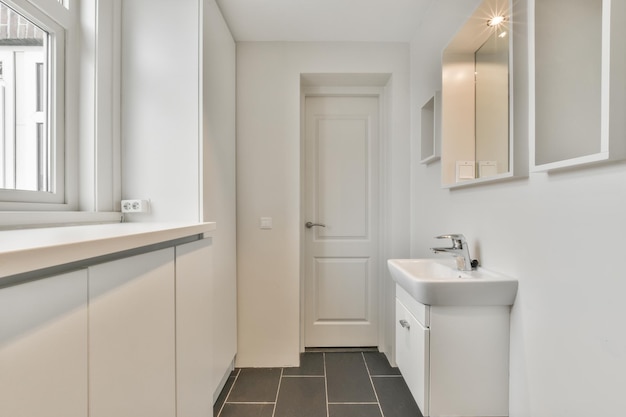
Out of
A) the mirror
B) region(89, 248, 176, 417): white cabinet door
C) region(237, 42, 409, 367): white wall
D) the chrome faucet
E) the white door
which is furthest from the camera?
the white door

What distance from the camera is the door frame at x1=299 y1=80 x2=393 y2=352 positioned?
7.44 feet

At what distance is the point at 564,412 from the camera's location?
852mm

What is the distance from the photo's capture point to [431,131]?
1797mm

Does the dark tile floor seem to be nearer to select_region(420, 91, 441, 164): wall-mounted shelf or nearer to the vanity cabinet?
the vanity cabinet

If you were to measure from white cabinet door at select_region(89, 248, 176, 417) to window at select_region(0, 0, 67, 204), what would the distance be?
714mm

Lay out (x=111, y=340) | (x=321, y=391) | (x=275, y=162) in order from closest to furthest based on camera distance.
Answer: (x=111, y=340), (x=321, y=391), (x=275, y=162)

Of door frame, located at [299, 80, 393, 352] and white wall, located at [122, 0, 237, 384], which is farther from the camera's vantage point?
Answer: door frame, located at [299, 80, 393, 352]

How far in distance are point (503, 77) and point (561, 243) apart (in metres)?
0.70

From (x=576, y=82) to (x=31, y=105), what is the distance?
78.8 inches

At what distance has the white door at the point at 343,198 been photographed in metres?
2.38

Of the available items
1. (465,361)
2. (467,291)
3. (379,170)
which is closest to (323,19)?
(379,170)

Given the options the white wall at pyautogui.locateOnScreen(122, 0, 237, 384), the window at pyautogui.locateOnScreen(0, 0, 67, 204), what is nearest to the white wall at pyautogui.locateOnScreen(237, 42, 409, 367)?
the white wall at pyautogui.locateOnScreen(122, 0, 237, 384)

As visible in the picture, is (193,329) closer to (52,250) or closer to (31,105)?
(52,250)

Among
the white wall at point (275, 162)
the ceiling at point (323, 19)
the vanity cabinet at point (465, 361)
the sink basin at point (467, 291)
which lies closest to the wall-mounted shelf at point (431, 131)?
the white wall at point (275, 162)
